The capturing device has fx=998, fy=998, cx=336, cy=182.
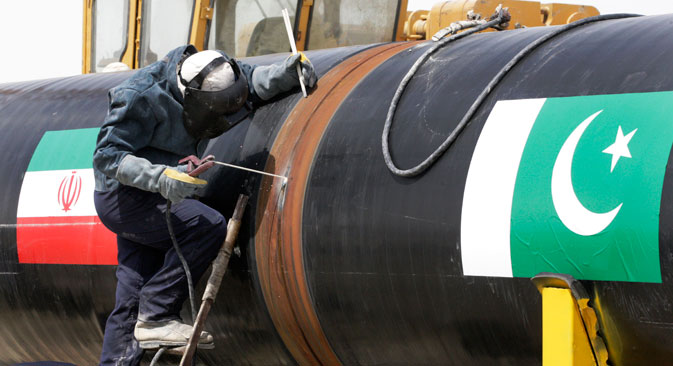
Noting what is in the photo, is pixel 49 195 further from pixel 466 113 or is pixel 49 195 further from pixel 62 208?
pixel 466 113

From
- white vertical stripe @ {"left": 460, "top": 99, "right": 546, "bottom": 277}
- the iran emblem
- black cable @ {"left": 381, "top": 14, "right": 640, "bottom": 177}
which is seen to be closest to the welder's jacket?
the iran emblem

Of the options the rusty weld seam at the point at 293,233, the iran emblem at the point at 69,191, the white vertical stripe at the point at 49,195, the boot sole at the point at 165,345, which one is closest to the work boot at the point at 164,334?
the boot sole at the point at 165,345

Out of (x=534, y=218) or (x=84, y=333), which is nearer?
(x=534, y=218)

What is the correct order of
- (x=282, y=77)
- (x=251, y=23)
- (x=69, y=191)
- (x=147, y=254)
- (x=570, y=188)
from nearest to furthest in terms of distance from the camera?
1. (x=570, y=188)
2. (x=282, y=77)
3. (x=147, y=254)
4. (x=69, y=191)
5. (x=251, y=23)

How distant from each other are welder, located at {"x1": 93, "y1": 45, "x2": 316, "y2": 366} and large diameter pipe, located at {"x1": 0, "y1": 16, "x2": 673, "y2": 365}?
14 centimetres

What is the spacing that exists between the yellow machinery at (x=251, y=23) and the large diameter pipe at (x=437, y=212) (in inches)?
94.9

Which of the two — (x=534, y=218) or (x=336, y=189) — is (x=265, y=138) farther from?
(x=534, y=218)

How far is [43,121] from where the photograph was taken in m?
4.88

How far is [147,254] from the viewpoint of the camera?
4.07m

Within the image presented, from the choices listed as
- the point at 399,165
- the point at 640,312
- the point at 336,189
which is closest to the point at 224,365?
the point at 336,189

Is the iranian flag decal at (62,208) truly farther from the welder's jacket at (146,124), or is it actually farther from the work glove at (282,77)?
the work glove at (282,77)

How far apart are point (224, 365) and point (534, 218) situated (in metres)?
1.71

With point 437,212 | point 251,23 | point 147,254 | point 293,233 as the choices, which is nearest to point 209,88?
point 293,233

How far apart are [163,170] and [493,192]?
1.23 meters
